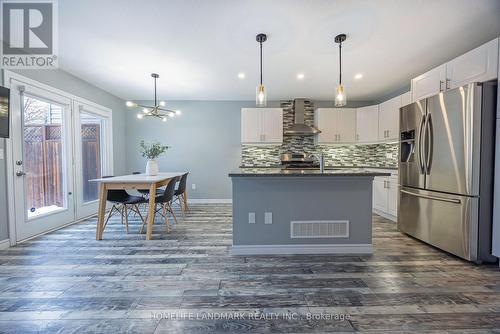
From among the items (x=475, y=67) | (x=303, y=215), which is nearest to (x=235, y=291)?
(x=303, y=215)

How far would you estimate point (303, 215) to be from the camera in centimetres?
245

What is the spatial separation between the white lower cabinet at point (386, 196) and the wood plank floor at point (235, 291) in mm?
1089

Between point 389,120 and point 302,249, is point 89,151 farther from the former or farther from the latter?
point 389,120

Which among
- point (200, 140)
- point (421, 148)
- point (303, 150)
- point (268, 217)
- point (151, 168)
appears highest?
point (200, 140)

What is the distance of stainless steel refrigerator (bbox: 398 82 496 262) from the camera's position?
2107 mm

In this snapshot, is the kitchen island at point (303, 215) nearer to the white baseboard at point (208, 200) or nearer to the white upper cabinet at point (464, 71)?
the white upper cabinet at point (464, 71)

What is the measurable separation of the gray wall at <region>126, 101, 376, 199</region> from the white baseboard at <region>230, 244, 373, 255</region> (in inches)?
112

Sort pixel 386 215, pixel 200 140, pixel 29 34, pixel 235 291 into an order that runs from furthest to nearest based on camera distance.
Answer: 1. pixel 200 140
2. pixel 386 215
3. pixel 29 34
4. pixel 235 291

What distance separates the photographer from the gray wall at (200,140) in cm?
516

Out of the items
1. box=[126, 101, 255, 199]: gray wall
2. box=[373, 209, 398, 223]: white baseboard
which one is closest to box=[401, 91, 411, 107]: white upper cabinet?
box=[373, 209, 398, 223]: white baseboard

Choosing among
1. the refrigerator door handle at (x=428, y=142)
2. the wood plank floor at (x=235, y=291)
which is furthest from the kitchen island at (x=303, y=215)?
the refrigerator door handle at (x=428, y=142)

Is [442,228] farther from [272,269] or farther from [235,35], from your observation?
[235,35]

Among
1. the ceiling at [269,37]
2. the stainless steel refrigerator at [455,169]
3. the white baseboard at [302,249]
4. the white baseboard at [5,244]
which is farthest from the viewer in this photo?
the white baseboard at [5,244]

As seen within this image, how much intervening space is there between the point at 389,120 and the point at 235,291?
4051mm
